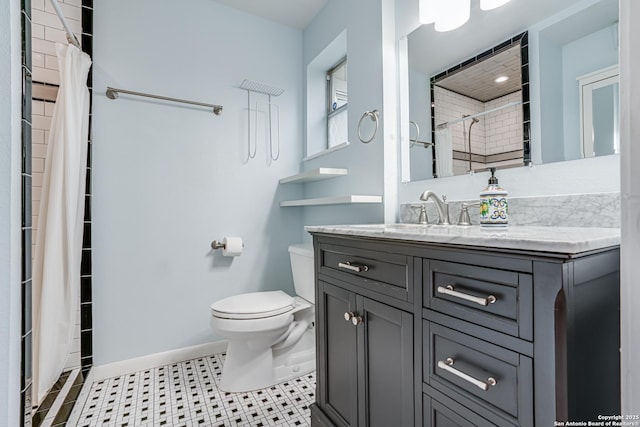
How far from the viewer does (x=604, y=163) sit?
3.12ft

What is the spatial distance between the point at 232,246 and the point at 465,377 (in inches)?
66.6

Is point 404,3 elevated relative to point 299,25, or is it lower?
lower

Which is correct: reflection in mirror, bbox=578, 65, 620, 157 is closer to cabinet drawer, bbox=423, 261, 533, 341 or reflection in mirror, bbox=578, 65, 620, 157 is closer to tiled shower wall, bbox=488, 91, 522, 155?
tiled shower wall, bbox=488, 91, 522, 155

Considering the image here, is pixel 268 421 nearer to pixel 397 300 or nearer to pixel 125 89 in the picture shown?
pixel 397 300

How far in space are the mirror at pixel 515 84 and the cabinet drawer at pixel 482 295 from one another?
66cm

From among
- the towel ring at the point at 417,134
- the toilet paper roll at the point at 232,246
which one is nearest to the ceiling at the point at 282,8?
the towel ring at the point at 417,134

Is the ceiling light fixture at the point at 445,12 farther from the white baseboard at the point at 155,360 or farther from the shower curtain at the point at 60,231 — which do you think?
the white baseboard at the point at 155,360

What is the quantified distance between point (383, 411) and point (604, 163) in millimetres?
1035

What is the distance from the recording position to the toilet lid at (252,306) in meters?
1.63

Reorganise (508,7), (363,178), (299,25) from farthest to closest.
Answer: (299,25)
(363,178)
(508,7)

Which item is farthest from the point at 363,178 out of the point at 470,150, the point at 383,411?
the point at 383,411

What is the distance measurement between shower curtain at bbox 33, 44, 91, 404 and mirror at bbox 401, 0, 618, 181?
1.70m

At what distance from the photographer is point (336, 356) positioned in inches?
47.9
